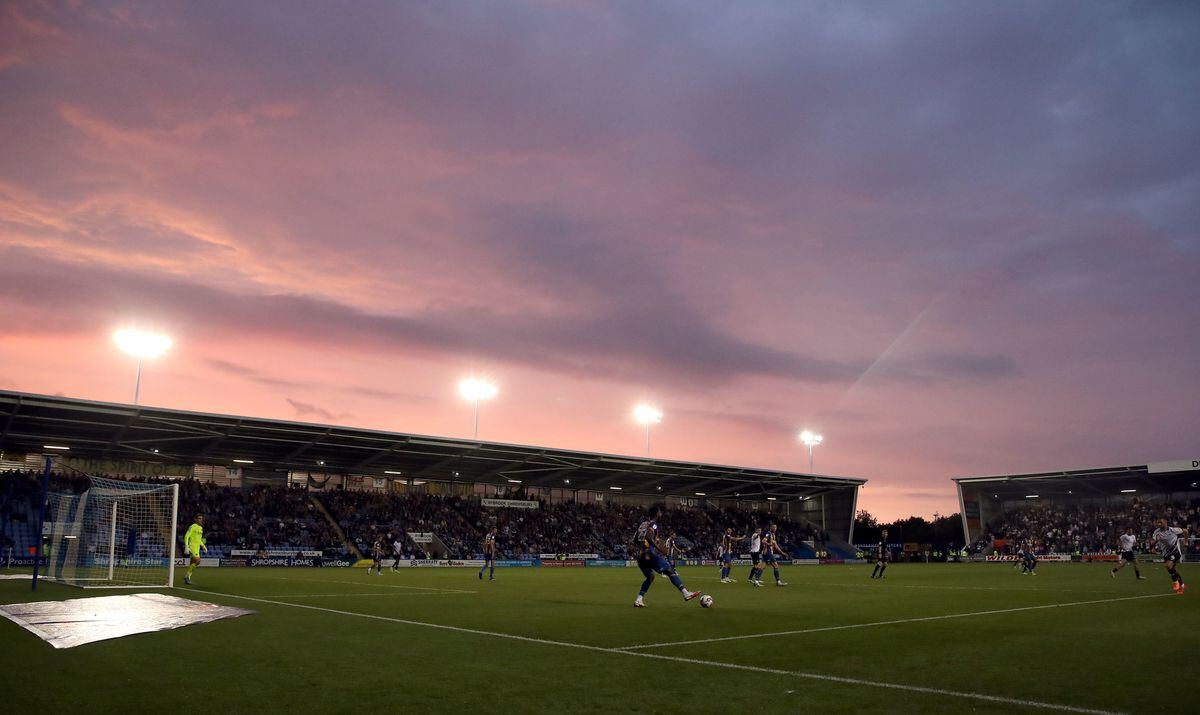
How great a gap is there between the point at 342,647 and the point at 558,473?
61928 mm

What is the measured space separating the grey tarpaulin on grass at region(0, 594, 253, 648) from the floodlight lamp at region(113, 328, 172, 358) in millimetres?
34059

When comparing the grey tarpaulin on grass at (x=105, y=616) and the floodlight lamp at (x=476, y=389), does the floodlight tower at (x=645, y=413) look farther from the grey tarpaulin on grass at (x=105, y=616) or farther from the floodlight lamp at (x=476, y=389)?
the grey tarpaulin on grass at (x=105, y=616)

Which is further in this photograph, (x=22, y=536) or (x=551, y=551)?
(x=551, y=551)

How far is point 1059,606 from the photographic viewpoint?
1889cm

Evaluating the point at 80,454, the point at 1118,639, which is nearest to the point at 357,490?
the point at 80,454

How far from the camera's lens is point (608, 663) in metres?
9.76

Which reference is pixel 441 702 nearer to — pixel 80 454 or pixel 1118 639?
pixel 1118 639

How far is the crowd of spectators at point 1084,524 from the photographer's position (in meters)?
72.3

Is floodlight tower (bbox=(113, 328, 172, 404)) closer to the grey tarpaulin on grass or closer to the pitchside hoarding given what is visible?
the grey tarpaulin on grass

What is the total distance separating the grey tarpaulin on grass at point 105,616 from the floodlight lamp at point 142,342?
112ft

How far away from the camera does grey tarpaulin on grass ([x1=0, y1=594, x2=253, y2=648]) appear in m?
11.4

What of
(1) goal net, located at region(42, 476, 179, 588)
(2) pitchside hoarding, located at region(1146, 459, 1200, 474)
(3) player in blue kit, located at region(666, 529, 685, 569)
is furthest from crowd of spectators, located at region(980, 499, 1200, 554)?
(1) goal net, located at region(42, 476, 179, 588)

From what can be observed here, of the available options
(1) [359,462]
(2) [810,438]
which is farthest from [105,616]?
(2) [810,438]

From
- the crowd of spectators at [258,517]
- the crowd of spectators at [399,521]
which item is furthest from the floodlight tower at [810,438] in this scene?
the crowd of spectators at [258,517]
